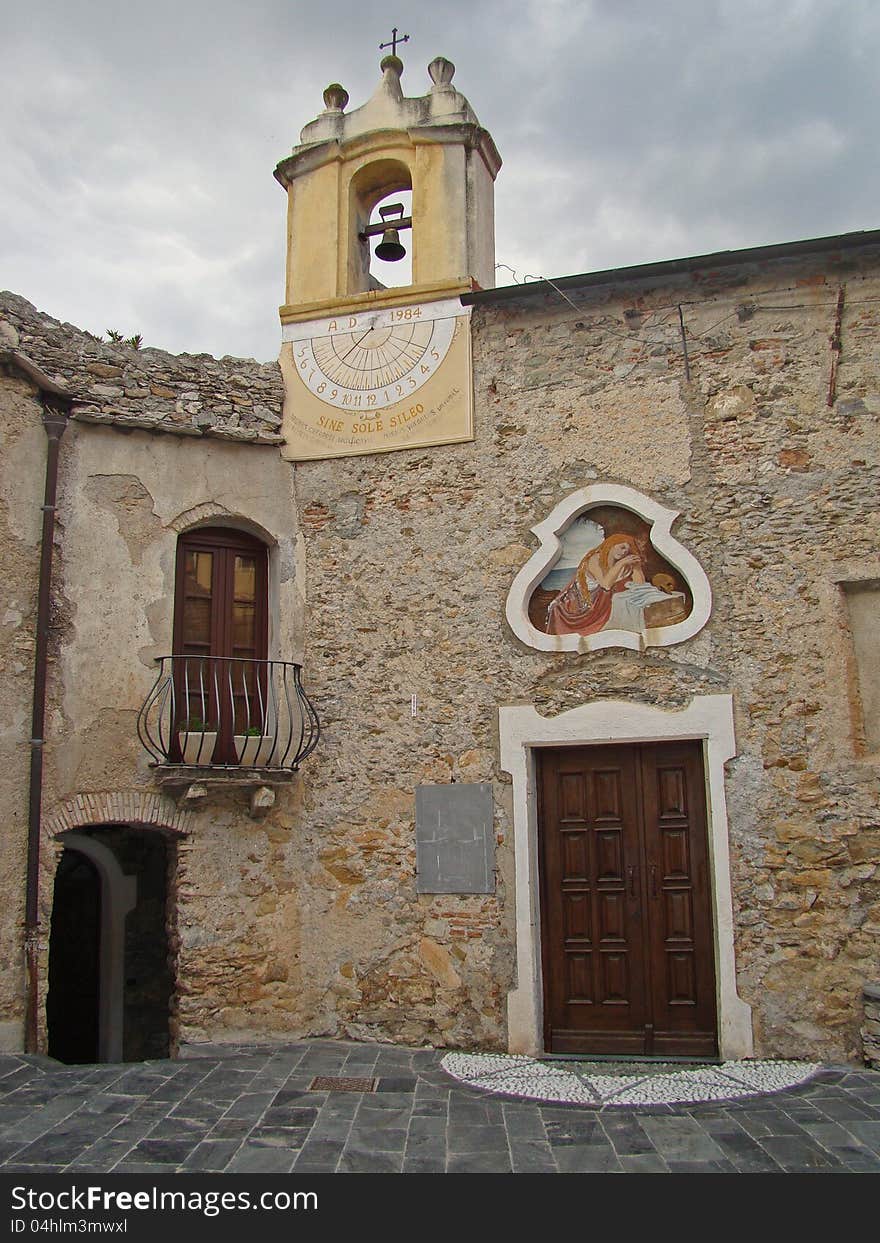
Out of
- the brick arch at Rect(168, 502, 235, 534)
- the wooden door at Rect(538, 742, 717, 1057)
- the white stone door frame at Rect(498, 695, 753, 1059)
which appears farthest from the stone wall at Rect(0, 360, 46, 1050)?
the wooden door at Rect(538, 742, 717, 1057)

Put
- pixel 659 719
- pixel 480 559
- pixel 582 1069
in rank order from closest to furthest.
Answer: pixel 582 1069, pixel 659 719, pixel 480 559

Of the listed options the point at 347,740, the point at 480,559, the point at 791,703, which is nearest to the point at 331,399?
the point at 480,559

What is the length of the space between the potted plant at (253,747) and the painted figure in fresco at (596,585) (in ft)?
7.90

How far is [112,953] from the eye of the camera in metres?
9.66

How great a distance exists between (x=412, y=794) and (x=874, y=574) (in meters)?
3.78

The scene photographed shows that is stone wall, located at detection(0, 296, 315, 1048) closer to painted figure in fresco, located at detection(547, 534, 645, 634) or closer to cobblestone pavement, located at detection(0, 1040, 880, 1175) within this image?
cobblestone pavement, located at detection(0, 1040, 880, 1175)

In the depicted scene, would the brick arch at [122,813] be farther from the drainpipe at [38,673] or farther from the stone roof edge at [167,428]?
the stone roof edge at [167,428]

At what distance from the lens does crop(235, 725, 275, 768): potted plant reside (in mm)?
7738

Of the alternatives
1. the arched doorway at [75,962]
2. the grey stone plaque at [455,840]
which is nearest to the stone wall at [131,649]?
the grey stone plaque at [455,840]

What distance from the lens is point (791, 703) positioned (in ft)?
23.4

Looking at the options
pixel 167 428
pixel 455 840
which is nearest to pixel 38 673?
pixel 167 428

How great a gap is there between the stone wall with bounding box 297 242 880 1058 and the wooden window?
0.51 metres

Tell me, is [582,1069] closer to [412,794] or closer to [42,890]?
[412,794]

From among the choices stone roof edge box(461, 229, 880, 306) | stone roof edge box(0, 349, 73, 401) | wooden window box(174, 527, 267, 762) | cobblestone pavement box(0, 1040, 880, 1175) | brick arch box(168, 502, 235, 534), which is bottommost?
cobblestone pavement box(0, 1040, 880, 1175)
